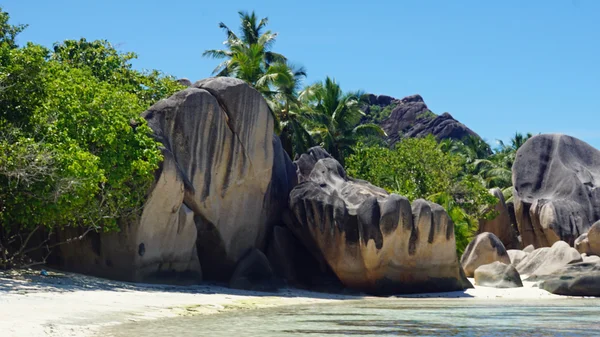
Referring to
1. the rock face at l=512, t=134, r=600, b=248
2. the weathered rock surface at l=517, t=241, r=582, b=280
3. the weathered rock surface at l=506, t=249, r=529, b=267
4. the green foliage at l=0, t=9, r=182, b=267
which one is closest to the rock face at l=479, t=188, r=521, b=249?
the rock face at l=512, t=134, r=600, b=248

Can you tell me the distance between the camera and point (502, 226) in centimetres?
4306

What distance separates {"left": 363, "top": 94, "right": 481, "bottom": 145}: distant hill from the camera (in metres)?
92.2

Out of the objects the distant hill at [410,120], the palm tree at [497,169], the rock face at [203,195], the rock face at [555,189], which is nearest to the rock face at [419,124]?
the distant hill at [410,120]

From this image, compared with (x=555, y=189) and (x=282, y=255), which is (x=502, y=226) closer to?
(x=555, y=189)

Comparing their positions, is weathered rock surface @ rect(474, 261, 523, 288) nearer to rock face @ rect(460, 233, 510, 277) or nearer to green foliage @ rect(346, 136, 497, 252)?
rock face @ rect(460, 233, 510, 277)

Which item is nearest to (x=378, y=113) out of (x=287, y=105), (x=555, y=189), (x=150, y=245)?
(x=555, y=189)

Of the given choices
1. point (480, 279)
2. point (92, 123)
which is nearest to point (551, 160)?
point (480, 279)

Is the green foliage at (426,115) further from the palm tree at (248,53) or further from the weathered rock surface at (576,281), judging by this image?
the weathered rock surface at (576,281)

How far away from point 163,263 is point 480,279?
11.2 meters

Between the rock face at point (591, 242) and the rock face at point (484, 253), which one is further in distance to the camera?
the rock face at point (591, 242)

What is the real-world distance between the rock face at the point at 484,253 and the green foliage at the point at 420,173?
398cm

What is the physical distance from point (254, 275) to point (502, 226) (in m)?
24.2

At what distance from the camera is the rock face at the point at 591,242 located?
34219 mm

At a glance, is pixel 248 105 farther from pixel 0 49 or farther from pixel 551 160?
pixel 551 160
